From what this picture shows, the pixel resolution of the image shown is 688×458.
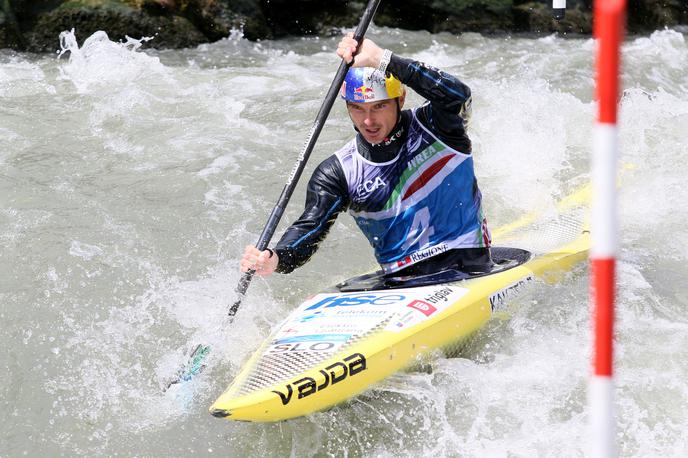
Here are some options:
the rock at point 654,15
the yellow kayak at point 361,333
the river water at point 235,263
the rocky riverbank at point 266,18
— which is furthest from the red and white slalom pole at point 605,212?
the rock at point 654,15

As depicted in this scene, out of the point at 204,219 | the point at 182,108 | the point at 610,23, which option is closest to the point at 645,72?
the point at 182,108

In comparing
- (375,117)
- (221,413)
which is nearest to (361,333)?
(221,413)

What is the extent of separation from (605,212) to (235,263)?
12.4 feet

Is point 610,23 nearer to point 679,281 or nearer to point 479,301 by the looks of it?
point 479,301

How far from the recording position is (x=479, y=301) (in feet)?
13.0

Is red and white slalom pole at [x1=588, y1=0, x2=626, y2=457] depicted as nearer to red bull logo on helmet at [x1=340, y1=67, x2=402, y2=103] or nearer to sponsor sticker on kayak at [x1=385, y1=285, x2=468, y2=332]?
sponsor sticker on kayak at [x1=385, y1=285, x2=468, y2=332]

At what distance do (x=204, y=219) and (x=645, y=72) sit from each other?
6586mm

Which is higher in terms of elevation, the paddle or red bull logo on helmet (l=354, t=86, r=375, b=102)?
red bull logo on helmet (l=354, t=86, r=375, b=102)

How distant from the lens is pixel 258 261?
362 cm

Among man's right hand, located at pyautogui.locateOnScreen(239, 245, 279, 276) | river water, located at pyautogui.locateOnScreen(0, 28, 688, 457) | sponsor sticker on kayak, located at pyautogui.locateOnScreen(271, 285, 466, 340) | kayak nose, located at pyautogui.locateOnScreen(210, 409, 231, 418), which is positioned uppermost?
man's right hand, located at pyautogui.locateOnScreen(239, 245, 279, 276)

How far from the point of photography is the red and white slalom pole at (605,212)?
1.43m

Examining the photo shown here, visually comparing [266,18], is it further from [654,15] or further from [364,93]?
[364,93]

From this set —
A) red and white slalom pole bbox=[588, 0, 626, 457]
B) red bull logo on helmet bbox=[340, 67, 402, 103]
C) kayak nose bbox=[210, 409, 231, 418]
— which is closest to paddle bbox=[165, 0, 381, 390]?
red bull logo on helmet bbox=[340, 67, 402, 103]

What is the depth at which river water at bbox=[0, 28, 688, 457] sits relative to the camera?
345 centimetres
